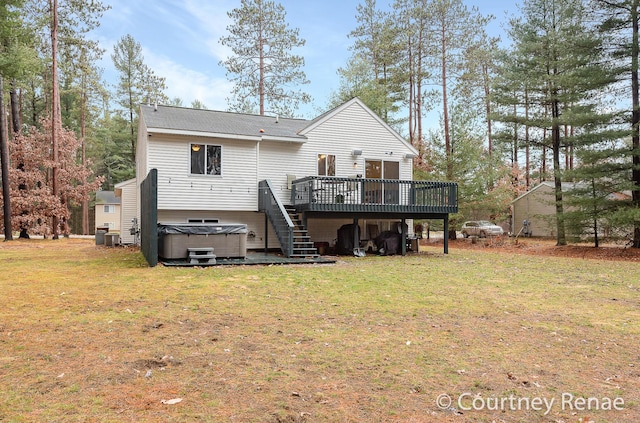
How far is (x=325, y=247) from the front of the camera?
1556cm

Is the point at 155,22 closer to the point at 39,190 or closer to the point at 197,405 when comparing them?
the point at 39,190

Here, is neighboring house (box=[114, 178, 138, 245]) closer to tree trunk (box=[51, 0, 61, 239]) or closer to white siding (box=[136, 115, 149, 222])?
white siding (box=[136, 115, 149, 222])

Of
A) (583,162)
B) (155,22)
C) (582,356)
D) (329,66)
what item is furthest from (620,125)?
(155,22)

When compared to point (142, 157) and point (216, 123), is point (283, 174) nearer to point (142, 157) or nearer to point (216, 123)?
point (216, 123)

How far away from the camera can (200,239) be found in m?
11.2

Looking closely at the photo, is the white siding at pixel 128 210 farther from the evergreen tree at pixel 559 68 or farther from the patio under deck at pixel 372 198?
the evergreen tree at pixel 559 68

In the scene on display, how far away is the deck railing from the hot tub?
276cm

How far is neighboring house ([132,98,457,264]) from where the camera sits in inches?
527

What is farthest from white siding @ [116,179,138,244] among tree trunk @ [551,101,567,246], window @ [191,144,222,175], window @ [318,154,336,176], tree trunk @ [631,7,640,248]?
tree trunk @ [631,7,640,248]

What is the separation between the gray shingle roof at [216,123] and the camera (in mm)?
13656

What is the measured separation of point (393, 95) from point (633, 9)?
14976 mm

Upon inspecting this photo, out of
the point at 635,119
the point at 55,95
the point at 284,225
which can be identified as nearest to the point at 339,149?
the point at 284,225

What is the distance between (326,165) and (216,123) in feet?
14.5

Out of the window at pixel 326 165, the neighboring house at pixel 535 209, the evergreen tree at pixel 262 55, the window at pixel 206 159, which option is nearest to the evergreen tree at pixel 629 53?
the neighboring house at pixel 535 209
